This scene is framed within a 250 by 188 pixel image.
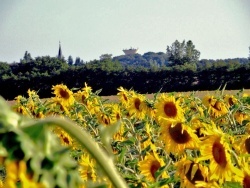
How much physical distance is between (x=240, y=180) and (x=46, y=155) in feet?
3.93

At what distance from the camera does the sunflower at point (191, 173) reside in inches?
74.0

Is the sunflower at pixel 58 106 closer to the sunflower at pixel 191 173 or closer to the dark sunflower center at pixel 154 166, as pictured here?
the dark sunflower center at pixel 154 166

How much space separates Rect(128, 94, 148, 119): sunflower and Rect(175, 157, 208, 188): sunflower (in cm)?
253

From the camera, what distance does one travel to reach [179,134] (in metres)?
Answer: 2.68

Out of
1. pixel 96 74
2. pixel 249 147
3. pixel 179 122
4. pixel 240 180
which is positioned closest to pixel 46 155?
pixel 240 180

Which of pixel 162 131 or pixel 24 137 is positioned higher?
pixel 24 137

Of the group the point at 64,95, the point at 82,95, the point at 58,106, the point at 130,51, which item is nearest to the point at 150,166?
the point at 58,106

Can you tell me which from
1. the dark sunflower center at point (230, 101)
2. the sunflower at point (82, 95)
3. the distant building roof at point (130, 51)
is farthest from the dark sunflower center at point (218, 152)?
the distant building roof at point (130, 51)

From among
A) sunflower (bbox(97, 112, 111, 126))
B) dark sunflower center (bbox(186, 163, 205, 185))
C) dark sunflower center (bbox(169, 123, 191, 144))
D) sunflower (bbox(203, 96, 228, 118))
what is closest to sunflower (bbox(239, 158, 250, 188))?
dark sunflower center (bbox(186, 163, 205, 185))

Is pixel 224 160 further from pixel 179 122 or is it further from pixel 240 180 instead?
pixel 179 122

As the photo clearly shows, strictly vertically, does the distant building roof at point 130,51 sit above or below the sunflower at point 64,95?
above

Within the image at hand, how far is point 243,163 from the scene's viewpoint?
1.73 metres

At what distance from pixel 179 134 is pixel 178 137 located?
0.06ft

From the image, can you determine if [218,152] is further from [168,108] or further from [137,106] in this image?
[137,106]
